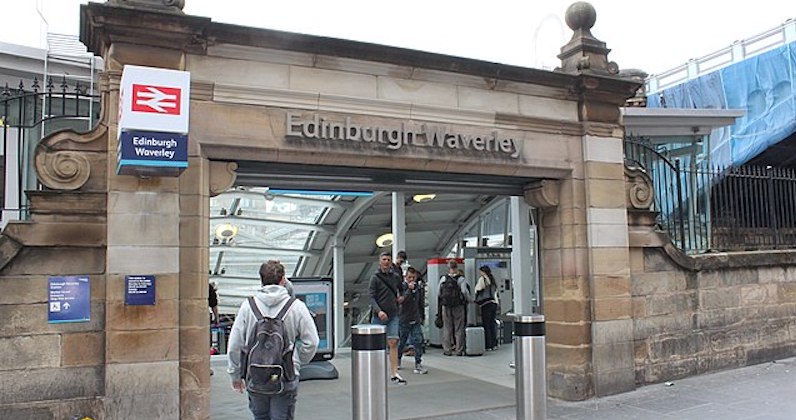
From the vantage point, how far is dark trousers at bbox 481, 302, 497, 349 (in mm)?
12180

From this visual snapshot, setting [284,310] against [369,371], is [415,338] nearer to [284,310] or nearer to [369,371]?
[369,371]

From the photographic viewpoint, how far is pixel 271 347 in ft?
15.1

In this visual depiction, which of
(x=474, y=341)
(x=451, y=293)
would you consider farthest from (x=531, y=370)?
(x=474, y=341)

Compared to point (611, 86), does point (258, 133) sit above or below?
below

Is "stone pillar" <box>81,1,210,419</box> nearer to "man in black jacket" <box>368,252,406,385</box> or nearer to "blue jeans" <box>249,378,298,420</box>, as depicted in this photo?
"blue jeans" <box>249,378,298,420</box>

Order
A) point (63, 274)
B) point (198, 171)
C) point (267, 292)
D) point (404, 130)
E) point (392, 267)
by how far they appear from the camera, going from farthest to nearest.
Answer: point (392, 267) → point (404, 130) → point (198, 171) → point (63, 274) → point (267, 292)

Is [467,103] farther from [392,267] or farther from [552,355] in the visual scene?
[552,355]

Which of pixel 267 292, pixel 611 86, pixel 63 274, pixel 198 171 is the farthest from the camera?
pixel 611 86

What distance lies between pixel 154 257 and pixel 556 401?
4931mm

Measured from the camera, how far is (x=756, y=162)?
20297 millimetres

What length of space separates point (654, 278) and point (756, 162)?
1409 cm

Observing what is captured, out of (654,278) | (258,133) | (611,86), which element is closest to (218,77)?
(258,133)

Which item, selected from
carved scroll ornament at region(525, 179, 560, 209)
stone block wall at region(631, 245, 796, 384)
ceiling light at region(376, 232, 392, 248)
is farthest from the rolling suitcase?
ceiling light at region(376, 232, 392, 248)

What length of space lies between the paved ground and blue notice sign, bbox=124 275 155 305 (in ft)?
6.46
